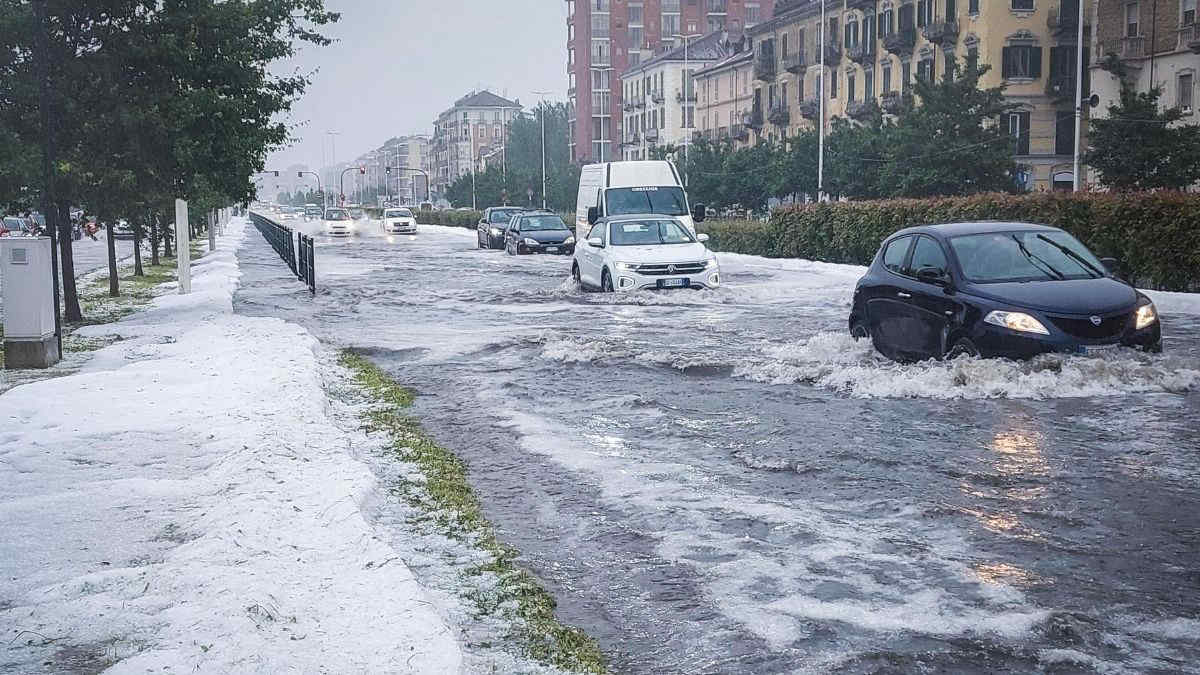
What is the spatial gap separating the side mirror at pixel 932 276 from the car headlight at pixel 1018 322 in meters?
0.88

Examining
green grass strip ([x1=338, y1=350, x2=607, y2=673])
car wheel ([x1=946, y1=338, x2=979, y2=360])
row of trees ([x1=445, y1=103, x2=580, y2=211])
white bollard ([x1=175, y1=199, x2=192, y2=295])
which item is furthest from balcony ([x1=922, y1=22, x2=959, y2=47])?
green grass strip ([x1=338, y1=350, x2=607, y2=673])

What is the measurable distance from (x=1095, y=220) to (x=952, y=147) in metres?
23.0

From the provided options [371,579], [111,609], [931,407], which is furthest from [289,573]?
[931,407]

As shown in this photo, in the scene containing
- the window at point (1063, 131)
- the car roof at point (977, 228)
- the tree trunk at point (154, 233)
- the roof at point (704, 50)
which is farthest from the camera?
the roof at point (704, 50)

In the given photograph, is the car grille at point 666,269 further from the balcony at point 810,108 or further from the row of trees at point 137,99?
the balcony at point 810,108

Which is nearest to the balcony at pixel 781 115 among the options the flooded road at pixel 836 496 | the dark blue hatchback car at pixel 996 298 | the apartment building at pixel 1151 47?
the apartment building at pixel 1151 47

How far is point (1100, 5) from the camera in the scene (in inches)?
2249

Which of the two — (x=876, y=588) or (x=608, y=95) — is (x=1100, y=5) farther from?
(x=608, y=95)

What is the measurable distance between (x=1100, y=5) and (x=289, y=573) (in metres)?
58.8

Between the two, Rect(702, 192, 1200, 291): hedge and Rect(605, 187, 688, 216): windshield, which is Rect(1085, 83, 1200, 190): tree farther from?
Rect(605, 187, 688, 216): windshield

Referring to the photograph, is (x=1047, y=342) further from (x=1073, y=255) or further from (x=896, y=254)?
(x=896, y=254)

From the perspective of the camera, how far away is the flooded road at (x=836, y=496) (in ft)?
16.9

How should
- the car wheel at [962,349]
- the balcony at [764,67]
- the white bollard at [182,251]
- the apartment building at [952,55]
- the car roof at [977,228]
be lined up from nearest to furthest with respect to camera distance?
the car wheel at [962,349], the car roof at [977,228], the white bollard at [182,251], the apartment building at [952,55], the balcony at [764,67]

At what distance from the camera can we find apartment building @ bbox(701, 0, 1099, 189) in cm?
6116
